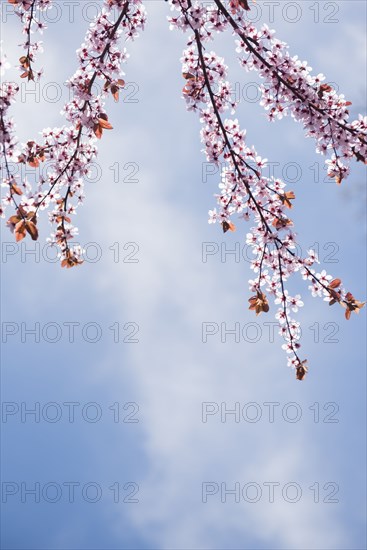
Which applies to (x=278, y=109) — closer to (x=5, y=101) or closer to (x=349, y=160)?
(x=349, y=160)

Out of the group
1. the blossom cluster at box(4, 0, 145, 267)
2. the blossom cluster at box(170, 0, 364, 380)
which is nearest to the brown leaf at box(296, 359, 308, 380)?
the blossom cluster at box(170, 0, 364, 380)

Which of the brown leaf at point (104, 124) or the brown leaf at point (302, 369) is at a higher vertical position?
the brown leaf at point (104, 124)

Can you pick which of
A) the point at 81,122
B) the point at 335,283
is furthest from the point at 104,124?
the point at 335,283

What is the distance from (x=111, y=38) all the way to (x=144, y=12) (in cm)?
65

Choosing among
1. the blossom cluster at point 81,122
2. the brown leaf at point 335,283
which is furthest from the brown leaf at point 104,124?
the brown leaf at point 335,283

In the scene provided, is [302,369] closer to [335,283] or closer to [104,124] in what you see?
[335,283]

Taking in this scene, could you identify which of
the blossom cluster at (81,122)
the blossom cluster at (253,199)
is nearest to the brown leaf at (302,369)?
the blossom cluster at (253,199)

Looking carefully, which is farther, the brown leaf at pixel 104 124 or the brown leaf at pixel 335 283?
the brown leaf at pixel 104 124

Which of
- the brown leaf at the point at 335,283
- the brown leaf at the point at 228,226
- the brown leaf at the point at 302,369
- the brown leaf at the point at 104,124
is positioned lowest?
the brown leaf at the point at 302,369

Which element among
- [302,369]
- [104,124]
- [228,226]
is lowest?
[302,369]

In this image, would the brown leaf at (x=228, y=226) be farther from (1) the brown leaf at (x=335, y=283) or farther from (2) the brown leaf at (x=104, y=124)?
(2) the brown leaf at (x=104, y=124)

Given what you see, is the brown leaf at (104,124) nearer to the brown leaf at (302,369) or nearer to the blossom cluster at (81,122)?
the blossom cluster at (81,122)

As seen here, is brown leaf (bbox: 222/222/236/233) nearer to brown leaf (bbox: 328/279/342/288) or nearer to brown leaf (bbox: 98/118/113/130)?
brown leaf (bbox: 328/279/342/288)

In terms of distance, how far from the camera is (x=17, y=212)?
587 centimetres
